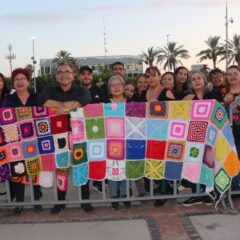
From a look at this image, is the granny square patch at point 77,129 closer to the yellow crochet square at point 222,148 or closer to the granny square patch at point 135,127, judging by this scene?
the granny square patch at point 135,127

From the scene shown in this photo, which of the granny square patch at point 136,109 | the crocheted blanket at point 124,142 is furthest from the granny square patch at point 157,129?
the granny square patch at point 136,109

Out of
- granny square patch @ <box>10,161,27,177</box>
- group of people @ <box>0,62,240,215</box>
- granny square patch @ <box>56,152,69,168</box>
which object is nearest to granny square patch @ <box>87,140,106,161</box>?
granny square patch @ <box>56,152,69,168</box>

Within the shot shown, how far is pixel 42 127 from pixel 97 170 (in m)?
0.86

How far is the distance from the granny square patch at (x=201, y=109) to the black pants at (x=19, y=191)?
7.34ft

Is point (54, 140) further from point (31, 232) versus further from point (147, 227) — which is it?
point (147, 227)

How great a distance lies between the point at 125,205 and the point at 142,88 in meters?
2.35

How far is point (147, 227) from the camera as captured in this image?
15.2ft

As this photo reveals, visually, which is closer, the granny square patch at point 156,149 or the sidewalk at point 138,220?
the sidewalk at point 138,220

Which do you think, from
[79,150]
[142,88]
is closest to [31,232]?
[79,150]

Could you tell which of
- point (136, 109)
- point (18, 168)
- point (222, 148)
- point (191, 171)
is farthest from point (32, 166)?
point (222, 148)

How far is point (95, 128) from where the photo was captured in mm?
5082

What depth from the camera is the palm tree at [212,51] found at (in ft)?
207

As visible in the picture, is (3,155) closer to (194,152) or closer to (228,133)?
(194,152)

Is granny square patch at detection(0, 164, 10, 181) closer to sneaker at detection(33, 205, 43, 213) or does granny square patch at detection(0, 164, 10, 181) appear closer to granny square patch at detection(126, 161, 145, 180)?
sneaker at detection(33, 205, 43, 213)
